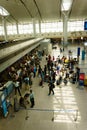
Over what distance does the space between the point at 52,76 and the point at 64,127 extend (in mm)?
6139

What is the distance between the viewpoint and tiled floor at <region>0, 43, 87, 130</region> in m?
6.88

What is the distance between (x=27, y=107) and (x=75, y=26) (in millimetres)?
35954

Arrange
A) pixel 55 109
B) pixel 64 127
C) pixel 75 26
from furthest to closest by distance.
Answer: pixel 75 26 < pixel 55 109 < pixel 64 127

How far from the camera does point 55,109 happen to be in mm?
8344

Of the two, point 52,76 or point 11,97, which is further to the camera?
point 52,76

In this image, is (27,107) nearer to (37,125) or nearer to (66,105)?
(37,125)

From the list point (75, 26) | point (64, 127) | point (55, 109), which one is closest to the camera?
point (64, 127)

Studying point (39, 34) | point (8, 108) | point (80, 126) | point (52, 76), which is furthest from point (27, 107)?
point (39, 34)

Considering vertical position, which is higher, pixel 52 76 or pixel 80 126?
pixel 52 76

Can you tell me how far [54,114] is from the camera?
7.80 metres

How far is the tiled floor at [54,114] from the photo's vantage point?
271 inches

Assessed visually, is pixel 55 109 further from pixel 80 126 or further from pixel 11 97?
pixel 11 97

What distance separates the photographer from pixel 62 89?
11.3m

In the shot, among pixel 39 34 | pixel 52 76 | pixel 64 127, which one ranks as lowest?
pixel 64 127
